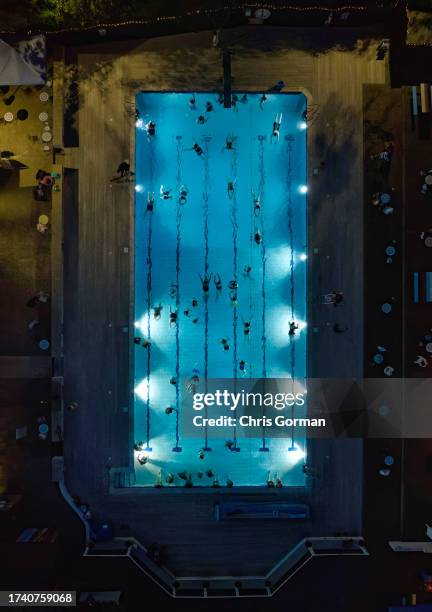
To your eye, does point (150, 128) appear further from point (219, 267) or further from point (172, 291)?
point (172, 291)

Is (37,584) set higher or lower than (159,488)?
lower

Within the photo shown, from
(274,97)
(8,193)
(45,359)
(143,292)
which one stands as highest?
(274,97)

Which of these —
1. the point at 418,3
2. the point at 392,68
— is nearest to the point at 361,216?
the point at 392,68

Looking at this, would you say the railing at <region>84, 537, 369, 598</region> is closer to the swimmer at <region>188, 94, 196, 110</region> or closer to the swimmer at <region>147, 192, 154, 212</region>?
the swimmer at <region>147, 192, 154, 212</region>

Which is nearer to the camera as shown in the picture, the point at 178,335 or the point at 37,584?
the point at 37,584

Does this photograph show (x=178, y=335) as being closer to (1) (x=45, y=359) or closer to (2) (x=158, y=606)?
(1) (x=45, y=359)

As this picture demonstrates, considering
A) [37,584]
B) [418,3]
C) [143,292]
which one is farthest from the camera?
[143,292]

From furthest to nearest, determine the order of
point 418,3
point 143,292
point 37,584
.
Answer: point 143,292 → point 418,3 → point 37,584
